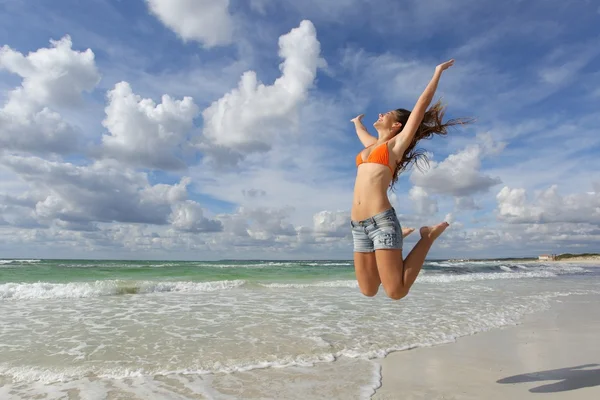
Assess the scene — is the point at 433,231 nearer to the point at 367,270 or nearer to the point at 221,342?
the point at 367,270

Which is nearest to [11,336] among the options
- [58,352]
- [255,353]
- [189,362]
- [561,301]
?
[58,352]

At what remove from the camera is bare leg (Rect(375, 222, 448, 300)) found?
3836 mm

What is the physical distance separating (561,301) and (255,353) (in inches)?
417

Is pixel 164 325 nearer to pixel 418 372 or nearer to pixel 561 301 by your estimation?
pixel 418 372

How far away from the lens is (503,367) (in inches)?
202

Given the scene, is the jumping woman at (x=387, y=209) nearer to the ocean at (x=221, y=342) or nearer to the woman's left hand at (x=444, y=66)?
the woman's left hand at (x=444, y=66)

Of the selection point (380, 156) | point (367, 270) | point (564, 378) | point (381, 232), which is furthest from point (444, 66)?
point (564, 378)

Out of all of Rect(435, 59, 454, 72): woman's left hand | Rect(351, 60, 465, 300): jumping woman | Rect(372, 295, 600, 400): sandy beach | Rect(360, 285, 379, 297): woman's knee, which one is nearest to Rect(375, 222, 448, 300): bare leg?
Rect(351, 60, 465, 300): jumping woman

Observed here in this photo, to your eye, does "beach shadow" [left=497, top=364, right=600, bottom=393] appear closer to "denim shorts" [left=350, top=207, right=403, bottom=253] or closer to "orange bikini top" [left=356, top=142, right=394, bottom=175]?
"denim shorts" [left=350, top=207, right=403, bottom=253]

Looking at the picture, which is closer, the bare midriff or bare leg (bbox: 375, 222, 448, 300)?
bare leg (bbox: 375, 222, 448, 300)

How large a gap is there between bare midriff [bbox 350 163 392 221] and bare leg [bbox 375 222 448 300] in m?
0.41

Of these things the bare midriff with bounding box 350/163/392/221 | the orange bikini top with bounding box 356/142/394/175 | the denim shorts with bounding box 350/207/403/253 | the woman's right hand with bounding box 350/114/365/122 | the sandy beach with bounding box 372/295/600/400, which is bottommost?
the sandy beach with bounding box 372/295/600/400

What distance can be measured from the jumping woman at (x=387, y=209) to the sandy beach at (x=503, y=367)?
1219mm

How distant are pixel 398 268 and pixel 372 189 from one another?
78 centimetres
